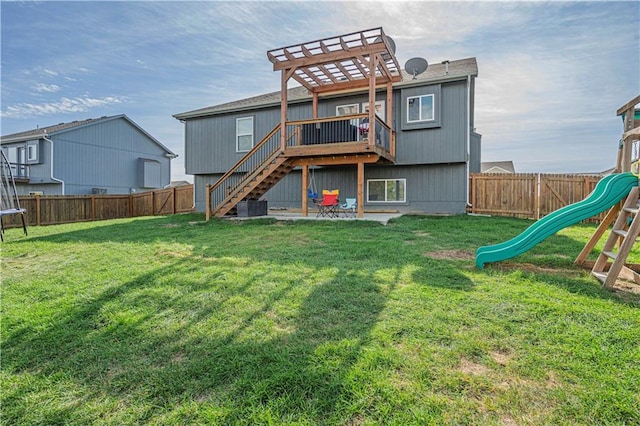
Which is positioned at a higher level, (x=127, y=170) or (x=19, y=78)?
(x=19, y=78)

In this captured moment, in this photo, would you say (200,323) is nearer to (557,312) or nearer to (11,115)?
(557,312)

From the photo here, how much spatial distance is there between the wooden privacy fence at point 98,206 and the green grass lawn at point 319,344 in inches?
446

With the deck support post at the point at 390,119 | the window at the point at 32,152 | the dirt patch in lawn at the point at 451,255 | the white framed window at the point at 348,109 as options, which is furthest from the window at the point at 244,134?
the window at the point at 32,152

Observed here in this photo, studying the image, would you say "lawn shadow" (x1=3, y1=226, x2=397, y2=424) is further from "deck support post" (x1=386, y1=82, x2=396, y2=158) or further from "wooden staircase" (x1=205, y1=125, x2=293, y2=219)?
"deck support post" (x1=386, y1=82, x2=396, y2=158)

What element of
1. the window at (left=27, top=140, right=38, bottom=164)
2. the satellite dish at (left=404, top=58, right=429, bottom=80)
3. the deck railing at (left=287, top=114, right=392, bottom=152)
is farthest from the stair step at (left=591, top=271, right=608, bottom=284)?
the window at (left=27, top=140, right=38, bottom=164)

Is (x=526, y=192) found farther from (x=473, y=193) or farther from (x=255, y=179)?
(x=255, y=179)

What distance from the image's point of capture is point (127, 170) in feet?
80.3

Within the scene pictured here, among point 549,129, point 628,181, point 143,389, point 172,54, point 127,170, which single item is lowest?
point 143,389

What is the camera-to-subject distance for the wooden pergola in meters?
9.51

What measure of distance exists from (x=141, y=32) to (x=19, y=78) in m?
12.2

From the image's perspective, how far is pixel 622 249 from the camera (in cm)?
364

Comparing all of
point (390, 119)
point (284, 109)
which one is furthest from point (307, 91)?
point (390, 119)

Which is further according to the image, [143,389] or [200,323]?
[200,323]

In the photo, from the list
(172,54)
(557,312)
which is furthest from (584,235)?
(172,54)
